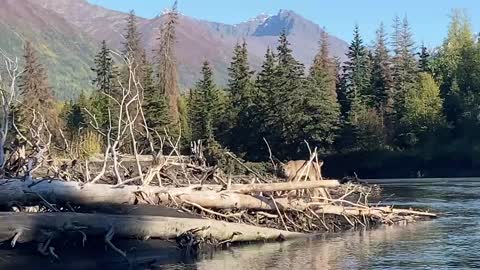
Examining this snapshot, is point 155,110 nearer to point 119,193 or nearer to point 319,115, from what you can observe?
point 319,115

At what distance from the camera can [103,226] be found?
22531 mm

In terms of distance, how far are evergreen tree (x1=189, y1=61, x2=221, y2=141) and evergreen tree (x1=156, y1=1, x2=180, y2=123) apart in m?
2.51

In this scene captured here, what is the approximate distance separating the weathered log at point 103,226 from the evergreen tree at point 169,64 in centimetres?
7081

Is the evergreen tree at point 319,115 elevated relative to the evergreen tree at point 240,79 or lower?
lower

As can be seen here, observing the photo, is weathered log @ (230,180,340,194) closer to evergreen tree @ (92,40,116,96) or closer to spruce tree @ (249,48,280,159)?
spruce tree @ (249,48,280,159)

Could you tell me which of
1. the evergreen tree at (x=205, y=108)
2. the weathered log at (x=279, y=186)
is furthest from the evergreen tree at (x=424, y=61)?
the weathered log at (x=279, y=186)

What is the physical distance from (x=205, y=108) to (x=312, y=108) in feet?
42.6

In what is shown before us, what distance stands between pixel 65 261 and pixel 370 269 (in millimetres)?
8123

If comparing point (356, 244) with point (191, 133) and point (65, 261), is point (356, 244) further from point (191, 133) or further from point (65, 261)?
point (191, 133)

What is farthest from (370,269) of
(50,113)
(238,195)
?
(50,113)

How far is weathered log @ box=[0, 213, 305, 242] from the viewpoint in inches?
847

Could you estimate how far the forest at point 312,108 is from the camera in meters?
89.6

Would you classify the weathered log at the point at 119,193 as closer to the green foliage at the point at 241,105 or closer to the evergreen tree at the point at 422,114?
the green foliage at the point at 241,105

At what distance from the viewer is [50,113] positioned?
296 feet
